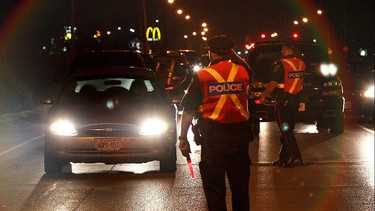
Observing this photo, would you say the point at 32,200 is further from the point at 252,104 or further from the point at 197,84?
the point at 252,104

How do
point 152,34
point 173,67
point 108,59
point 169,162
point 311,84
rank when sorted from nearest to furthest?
1. point 169,162
2. point 311,84
3. point 108,59
4. point 173,67
5. point 152,34

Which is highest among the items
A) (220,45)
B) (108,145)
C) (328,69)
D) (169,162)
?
(220,45)

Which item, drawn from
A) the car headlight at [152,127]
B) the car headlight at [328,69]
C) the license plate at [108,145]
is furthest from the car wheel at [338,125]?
the license plate at [108,145]

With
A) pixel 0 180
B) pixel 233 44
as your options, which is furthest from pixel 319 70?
pixel 233 44

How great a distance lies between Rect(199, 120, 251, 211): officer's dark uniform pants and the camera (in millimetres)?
6867

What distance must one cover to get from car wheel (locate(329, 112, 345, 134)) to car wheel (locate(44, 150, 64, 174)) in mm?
7815

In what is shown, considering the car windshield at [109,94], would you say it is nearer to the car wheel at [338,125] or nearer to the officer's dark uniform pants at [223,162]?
the officer's dark uniform pants at [223,162]

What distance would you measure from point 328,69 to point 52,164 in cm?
781

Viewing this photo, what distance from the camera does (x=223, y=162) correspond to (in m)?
6.89

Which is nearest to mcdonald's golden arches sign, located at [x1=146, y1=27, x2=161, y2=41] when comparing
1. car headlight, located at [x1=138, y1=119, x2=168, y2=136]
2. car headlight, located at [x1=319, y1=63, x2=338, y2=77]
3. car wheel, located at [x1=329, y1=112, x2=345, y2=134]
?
car wheel, located at [x1=329, y1=112, x2=345, y2=134]

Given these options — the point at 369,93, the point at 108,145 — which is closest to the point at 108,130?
the point at 108,145

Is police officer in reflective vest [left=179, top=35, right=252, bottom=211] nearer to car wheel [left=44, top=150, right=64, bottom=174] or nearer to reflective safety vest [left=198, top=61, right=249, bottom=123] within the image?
reflective safety vest [left=198, top=61, right=249, bottom=123]

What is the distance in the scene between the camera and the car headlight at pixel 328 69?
17.7 meters

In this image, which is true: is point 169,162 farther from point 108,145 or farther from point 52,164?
point 52,164
